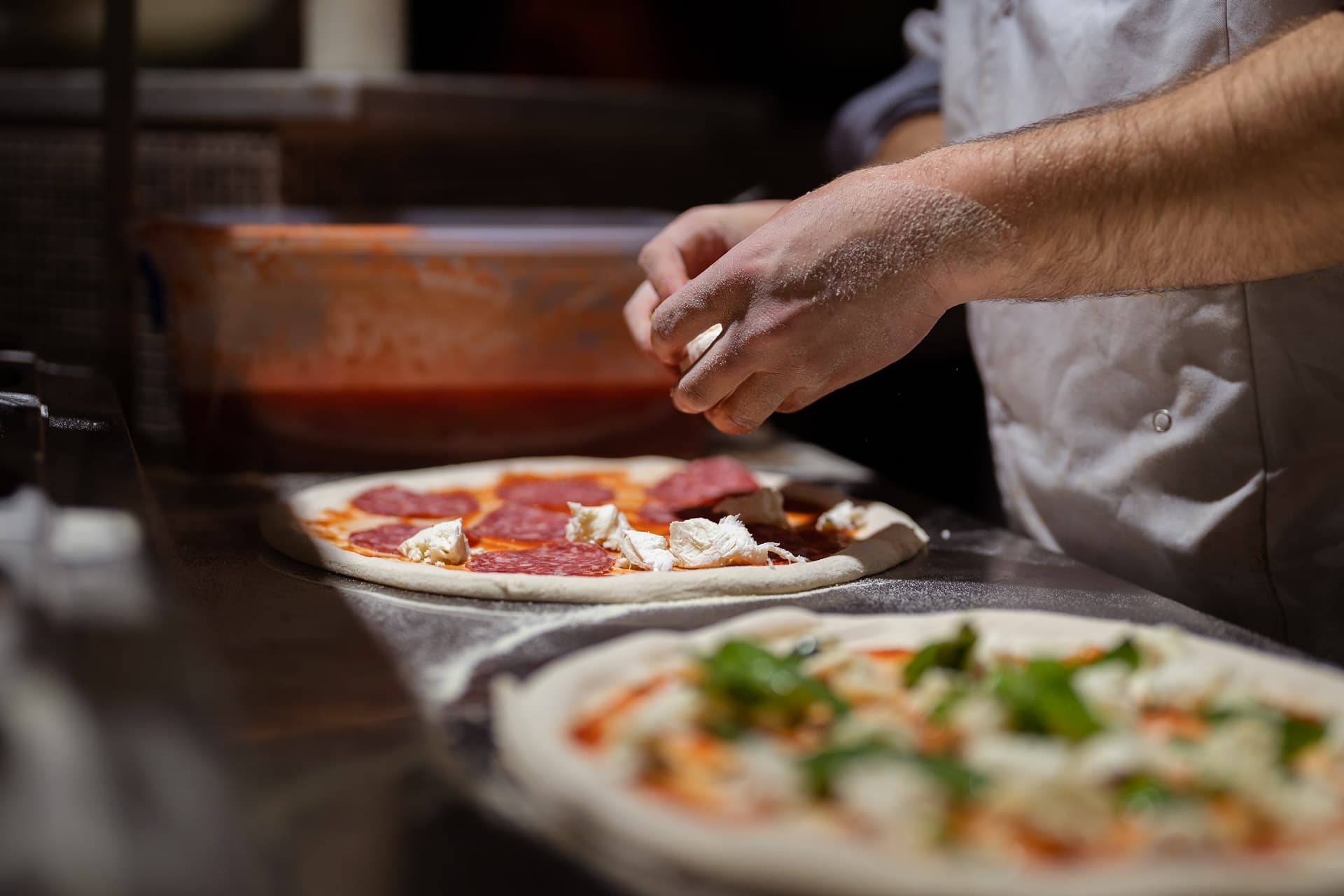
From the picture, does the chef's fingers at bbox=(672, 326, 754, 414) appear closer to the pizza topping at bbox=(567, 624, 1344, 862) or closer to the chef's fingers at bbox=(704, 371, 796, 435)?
the chef's fingers at bbox=(704, 371, 796, 435)

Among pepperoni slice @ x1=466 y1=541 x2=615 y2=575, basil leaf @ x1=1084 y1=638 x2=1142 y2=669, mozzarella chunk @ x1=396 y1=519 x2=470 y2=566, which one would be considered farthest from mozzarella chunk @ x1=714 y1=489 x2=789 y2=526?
basil leaf @ x1=1084 y1=638 x2=1142 y2=669

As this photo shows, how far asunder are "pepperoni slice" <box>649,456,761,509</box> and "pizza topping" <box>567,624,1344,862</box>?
72 cm

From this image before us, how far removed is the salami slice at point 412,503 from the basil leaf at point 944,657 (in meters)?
0.84

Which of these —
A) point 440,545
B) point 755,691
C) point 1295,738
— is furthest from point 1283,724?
point 440,545

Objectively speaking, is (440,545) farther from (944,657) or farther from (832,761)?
(832,761)

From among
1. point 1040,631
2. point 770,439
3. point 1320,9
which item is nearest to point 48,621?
point 1040,631

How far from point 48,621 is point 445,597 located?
0.51 m

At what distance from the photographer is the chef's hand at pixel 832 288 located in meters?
1.26

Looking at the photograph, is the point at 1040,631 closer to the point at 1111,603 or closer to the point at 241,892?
the point at 1111,603

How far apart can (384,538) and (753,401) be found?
1.57 feet

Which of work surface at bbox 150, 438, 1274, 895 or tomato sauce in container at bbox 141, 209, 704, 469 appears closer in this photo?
work surface at bbox 150, 438, 1274, 895

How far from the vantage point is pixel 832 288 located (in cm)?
129

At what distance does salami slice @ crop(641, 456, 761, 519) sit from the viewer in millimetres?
1721

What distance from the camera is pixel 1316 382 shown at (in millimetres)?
1444
